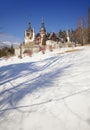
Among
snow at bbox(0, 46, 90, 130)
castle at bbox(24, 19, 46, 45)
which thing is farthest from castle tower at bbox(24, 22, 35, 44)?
snow at bbox(0, 46, 90, 130)

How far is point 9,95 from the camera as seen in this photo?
6.81 metres

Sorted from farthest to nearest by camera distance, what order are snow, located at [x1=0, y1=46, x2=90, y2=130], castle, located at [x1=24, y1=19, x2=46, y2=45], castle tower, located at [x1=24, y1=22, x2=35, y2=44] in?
castle tower, located at [x1=24, y1=22, x2=35, y2=44]
castle, located at [x1=24, y1=19, x2=46, y2=45]
snow, located at [x1=0, y1=46, x2=90, y2=130]

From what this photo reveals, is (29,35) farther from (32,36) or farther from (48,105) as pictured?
(48,105)

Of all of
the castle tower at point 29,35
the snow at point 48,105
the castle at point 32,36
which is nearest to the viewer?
the snow at point 48,105

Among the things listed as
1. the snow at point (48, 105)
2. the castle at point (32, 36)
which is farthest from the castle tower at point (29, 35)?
the snow at point (48, 105)

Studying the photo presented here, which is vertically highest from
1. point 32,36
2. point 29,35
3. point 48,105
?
point 29,35

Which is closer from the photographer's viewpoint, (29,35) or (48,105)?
(48,105)

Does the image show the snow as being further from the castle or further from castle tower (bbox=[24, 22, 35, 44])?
castle tower (bbox=[24, 22, 35, 44])

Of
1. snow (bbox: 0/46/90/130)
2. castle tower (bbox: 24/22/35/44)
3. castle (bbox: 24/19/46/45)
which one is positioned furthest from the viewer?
castle tower (bbox: 24/22/35/44)

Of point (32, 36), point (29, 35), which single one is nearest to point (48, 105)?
point (32, 36)

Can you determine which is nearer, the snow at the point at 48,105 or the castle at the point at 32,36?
the snow at the point at 48,105

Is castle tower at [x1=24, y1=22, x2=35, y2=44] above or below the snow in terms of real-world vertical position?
above

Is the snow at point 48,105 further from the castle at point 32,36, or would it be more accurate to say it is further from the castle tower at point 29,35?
the castle tower at point 29,35

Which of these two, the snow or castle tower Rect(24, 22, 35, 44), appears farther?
castle tower Rect(24, 22, 35, 44)
